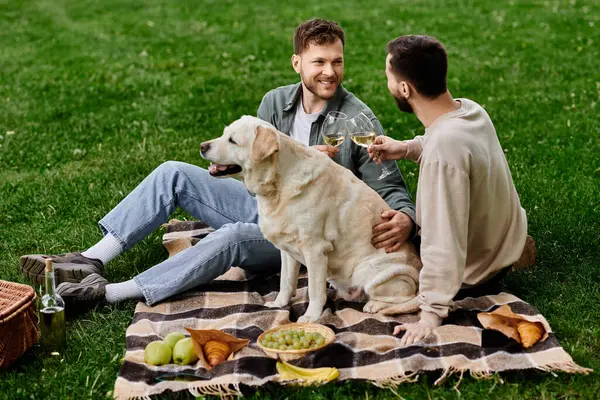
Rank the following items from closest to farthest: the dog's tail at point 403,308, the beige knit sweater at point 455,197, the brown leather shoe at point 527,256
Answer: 1. the beige knit sweater at point 455,197
2. the dog's tail at point 403,308
3. the brown leather shoe at point 527,256

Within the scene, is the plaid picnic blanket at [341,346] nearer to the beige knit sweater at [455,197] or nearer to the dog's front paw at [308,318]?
the dog's front paw at [308,318]

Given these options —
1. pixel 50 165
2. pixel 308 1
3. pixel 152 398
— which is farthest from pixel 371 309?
pixel 308 1

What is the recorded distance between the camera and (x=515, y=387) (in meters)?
4.34

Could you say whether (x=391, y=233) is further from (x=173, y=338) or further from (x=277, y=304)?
(x=173, y=338)

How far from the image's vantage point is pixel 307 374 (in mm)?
4438

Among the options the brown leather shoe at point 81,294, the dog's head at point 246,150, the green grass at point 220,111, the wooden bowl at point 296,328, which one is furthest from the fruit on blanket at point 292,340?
the brown leather shoe at point 81,294

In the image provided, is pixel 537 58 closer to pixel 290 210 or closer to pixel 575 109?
pixel 575 109

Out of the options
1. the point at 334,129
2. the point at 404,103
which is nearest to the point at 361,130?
the point at 334,129

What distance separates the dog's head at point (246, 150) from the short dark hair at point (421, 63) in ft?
2.82

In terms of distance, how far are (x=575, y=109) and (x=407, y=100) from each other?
5548 millimetres

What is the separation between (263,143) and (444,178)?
1088mm

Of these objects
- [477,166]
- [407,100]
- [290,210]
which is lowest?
[290,210]

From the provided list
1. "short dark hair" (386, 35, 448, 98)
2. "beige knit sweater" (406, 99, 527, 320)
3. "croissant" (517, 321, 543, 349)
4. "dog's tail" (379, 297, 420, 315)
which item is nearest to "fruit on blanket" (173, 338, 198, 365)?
"dog's tail" (379, 297, 420, 315)

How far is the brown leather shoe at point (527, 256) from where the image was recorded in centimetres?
587
